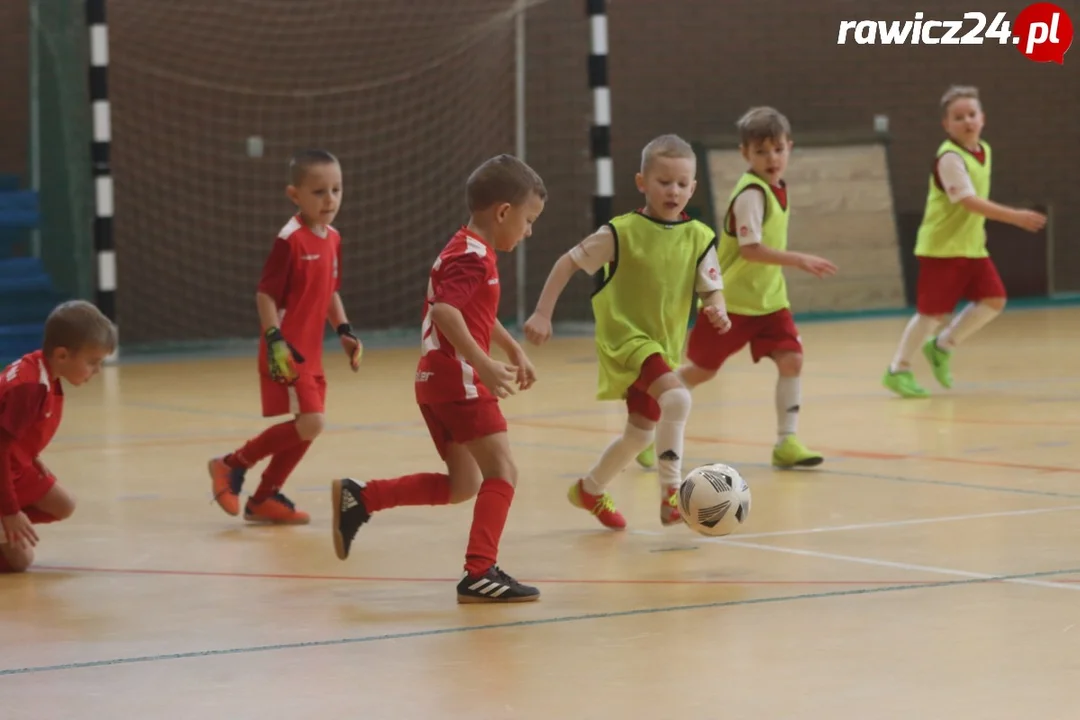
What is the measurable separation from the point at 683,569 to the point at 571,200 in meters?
10.5

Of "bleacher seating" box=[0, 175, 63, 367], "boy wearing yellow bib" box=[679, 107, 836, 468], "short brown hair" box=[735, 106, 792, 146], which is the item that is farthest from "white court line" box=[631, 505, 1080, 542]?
"bleacher seating" box=[0, 175, 63, 367]

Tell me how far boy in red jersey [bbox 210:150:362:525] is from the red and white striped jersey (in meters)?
1.15

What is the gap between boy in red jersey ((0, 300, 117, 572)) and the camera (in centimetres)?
486

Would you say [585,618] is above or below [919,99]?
below

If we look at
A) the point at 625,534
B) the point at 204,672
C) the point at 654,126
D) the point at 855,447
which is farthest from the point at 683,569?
the point at 654,126

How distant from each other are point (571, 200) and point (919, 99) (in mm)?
4199

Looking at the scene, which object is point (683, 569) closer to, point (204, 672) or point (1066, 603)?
point (1066, 603)

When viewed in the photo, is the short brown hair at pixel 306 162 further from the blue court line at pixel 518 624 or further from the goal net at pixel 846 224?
the goal net at pixel 846 224

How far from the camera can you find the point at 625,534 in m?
5.44

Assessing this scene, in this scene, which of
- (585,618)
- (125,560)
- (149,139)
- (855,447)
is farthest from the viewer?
(149,139)

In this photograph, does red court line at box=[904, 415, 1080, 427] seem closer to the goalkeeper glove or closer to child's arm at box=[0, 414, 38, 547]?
the goalkeeper glove

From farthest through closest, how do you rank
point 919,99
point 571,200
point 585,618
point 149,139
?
1. point 919,99
2. point 571,200
3. point 149,139
4. point 585,618

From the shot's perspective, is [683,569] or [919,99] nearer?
[683,569]

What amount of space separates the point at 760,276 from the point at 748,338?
0.25 metres
